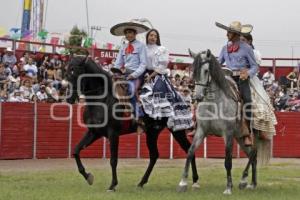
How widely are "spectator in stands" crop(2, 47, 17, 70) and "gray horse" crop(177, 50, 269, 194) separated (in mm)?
11409

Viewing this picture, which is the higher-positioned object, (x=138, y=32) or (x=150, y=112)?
(x=138, y=32)

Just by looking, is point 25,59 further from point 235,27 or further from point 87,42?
point 235,27

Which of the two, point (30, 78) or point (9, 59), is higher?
point (9, 59)

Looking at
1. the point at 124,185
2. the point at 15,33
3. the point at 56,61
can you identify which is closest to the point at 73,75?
the point at 124,185

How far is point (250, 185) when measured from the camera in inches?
455

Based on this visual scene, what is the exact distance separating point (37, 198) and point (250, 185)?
4.18 meters

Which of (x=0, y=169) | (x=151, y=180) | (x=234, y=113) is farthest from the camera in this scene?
(x=0, y=169)

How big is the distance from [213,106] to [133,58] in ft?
5.65

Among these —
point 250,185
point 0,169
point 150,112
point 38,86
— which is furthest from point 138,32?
point 38,86

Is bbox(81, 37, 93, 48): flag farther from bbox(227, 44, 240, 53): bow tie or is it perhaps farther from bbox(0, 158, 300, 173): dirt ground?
bbox(227, 44, 240, 53): bow tie

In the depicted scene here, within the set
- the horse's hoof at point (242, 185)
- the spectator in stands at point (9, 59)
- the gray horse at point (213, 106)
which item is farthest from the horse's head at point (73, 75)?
the spectator in stands at point (9, 59)

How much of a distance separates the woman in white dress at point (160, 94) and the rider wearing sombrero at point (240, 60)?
1.04 metres

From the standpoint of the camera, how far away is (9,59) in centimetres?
2080

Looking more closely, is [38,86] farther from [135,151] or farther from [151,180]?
[151,180]
